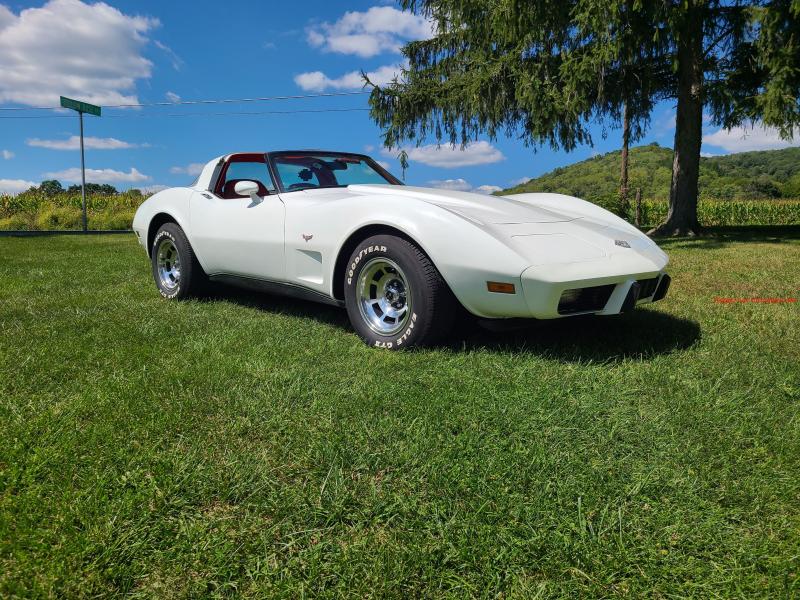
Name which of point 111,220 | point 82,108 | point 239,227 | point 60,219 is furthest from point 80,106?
point 239,227

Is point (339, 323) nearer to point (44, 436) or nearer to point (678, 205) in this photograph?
point (44, 436)

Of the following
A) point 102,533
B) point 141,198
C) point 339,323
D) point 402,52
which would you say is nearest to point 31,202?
point 141,198

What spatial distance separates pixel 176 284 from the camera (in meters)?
5.17

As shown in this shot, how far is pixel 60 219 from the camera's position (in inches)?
1047

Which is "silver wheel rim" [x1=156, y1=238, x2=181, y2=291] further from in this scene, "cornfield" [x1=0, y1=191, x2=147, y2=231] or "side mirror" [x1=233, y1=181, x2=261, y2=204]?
"cornfield" [x1=0, y1=191, x2=147, y2=231]

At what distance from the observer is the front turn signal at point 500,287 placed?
2967mm

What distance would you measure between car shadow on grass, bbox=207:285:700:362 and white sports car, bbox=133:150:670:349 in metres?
0.26

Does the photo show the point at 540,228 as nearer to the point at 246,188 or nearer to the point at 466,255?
the point at 466,255

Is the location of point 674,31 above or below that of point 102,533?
above

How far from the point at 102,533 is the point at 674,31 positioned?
38.4ft

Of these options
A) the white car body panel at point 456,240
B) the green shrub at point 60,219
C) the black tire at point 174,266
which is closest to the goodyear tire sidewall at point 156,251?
the black tire at point 174,266

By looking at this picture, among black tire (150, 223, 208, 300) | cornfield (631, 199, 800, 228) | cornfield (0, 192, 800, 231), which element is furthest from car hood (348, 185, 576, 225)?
cornfield (631, 199, 800, 228)

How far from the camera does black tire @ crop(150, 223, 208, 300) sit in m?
4.89

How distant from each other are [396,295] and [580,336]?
120 cm
